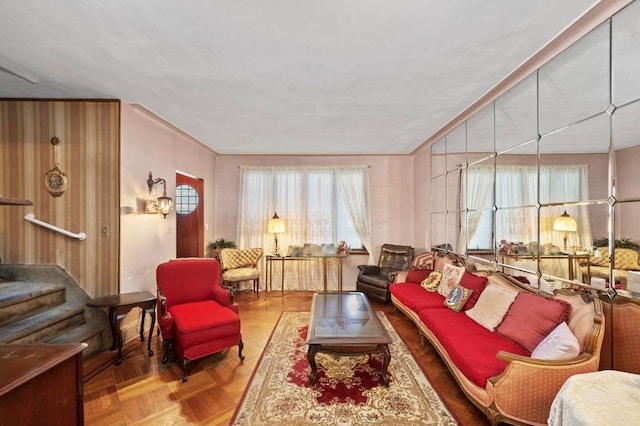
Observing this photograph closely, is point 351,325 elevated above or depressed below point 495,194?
below

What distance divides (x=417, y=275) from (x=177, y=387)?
3112mm

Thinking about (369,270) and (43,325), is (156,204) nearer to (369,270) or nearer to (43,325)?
(43,325)

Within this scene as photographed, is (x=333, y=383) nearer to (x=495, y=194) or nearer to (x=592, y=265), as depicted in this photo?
(x=592, y=265)

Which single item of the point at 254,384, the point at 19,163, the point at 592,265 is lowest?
the point at 254,384

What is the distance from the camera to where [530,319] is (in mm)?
1989

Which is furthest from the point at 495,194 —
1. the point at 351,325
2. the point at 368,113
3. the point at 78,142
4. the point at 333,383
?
the point at 78,142

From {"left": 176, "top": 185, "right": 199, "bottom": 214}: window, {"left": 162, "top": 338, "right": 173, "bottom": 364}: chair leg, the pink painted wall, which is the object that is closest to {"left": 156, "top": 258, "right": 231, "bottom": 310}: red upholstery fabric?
{"left": 162, "top": 338, "right": 173, "bottom": 364}: chair leg

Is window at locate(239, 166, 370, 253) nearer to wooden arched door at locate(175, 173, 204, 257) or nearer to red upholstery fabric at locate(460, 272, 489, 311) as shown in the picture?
wooden arched door at locate(175, 173, 204, 257)

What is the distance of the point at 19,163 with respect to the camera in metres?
2.77

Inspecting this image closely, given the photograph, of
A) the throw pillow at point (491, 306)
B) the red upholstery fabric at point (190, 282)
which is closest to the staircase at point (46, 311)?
the red upholstery fabric at point (190, 282)

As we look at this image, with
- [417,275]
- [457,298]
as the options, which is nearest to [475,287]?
[457,298]

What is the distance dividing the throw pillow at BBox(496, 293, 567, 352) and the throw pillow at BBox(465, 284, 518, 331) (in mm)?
60

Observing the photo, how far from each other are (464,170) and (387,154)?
1.96 m

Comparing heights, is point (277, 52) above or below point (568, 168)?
above
